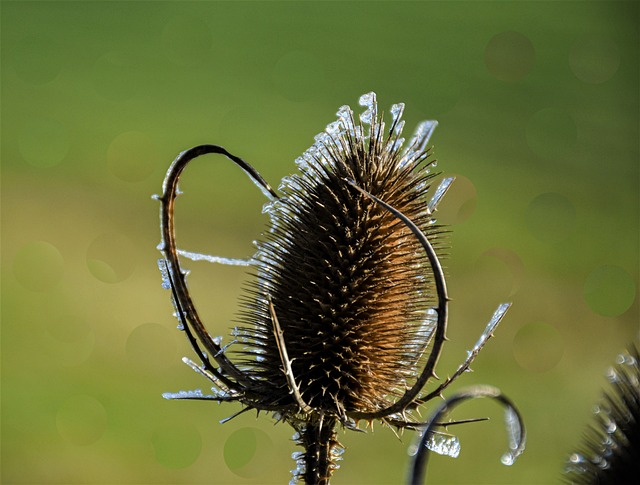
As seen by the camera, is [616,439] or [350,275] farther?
[350,275]

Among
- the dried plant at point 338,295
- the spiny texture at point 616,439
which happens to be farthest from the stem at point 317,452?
the spiny texture at point 616,439

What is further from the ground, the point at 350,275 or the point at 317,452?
the point at 350,275

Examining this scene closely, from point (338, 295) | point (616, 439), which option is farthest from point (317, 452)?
point (616, 439)

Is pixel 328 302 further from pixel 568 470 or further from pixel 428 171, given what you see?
pixel 568 470

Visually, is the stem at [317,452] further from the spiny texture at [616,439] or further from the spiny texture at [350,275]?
the spiny texture at [616,439]

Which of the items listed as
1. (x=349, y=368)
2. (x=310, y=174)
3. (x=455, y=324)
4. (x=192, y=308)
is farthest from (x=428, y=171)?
(x=455, y=324)

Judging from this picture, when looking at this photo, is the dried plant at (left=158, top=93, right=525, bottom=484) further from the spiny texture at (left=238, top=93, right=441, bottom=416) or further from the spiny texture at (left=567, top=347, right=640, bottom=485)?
the spiny texture at (left=567, top=347, right=640, bottom=485)

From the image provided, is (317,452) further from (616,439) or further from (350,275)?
(616,439)

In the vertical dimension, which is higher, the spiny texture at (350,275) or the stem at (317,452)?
the spiny texture at (350,275)
